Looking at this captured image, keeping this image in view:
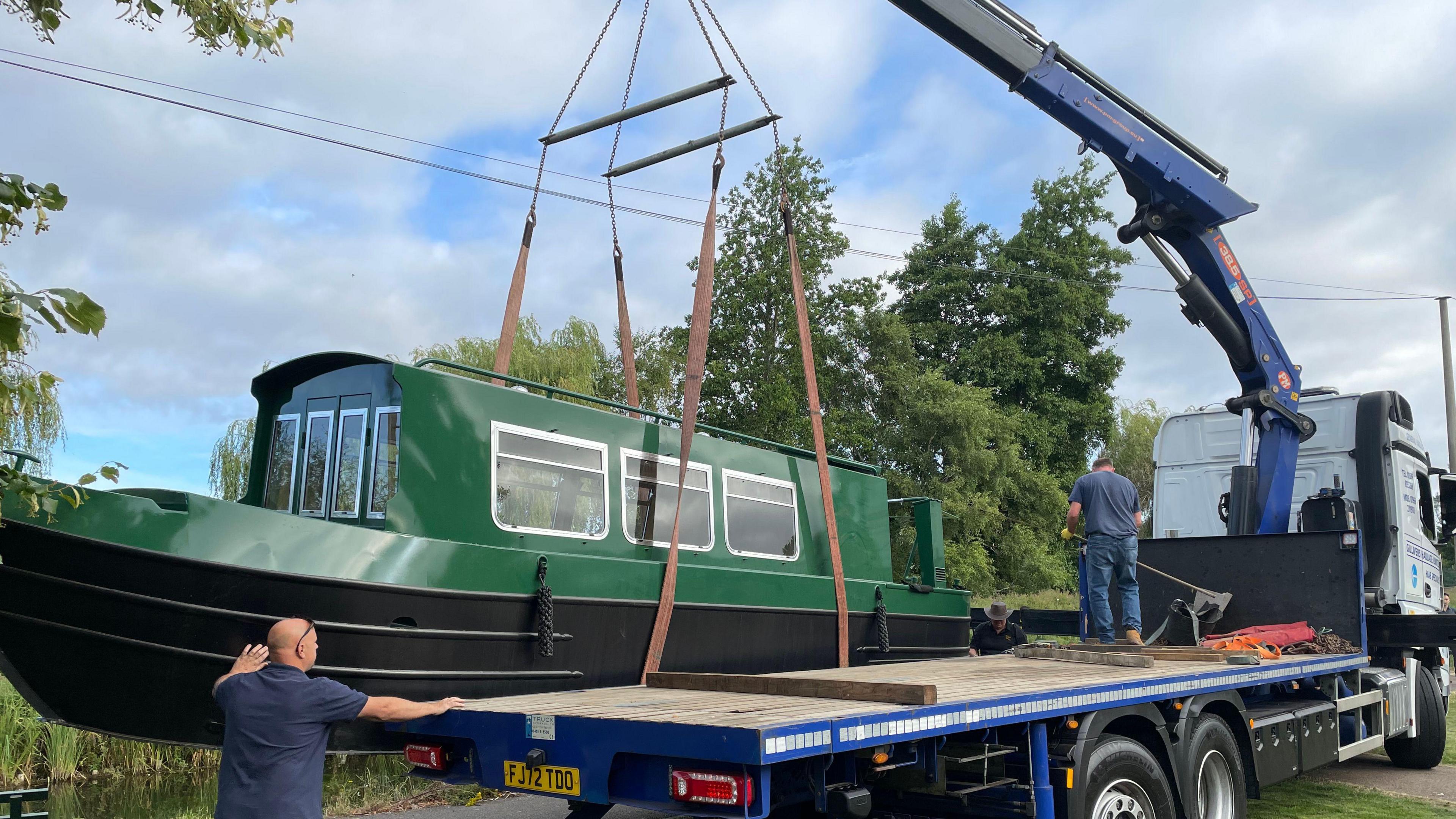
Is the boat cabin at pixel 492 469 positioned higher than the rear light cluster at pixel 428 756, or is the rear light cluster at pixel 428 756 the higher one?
the boat cabin at pixel 492 469


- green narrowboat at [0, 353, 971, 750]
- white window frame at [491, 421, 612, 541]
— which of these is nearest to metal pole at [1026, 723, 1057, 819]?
green narrowboat at [0, 353, 971, 750]

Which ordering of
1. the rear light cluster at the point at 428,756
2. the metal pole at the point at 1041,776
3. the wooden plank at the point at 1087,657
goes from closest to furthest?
the metal pole at the point at 1041,776 < the rear light cluster at the point at 428,756 < the wooden plank at the point at 1087,657

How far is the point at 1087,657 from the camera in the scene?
6660mm

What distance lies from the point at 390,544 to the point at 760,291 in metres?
19.9

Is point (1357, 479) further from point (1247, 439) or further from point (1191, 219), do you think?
point (1191, 219)

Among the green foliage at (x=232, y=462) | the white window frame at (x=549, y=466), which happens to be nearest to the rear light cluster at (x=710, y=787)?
the white window frame at (x=549, y=466)

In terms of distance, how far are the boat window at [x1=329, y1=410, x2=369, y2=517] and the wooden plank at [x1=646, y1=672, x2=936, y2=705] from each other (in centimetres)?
246

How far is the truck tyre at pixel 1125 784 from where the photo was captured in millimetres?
4875

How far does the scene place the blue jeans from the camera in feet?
27.8

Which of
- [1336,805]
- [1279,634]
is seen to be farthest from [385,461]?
[1336,805]

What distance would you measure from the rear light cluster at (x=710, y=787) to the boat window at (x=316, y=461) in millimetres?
4246

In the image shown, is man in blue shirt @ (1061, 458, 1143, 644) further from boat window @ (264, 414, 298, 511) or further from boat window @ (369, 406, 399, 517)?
boat window @ (264, 414, 298, 511)

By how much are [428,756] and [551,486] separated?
9.16ft

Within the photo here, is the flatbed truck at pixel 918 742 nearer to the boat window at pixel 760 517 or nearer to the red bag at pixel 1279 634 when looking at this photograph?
the red bag at pixel 1279 634
